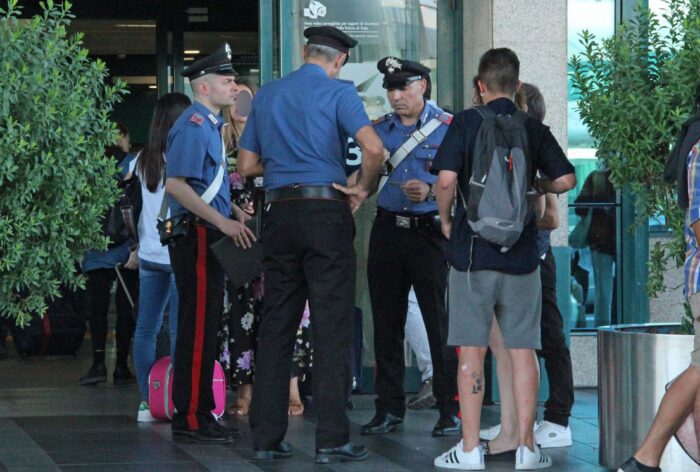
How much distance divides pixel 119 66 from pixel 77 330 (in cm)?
504

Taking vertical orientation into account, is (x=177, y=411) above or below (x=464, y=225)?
below

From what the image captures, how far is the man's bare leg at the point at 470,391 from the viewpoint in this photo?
634 cm

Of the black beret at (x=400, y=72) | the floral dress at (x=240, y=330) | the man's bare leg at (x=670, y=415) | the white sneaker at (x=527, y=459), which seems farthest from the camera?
the floral dress at (x=240, y=330)

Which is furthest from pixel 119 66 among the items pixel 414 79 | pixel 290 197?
pixel 290 197

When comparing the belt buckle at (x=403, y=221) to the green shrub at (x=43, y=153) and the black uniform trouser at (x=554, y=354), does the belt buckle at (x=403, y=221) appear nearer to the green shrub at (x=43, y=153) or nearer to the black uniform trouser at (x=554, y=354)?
the black uniform trouser at (x=554, y=354)

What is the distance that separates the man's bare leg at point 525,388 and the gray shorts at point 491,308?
0.17 feet

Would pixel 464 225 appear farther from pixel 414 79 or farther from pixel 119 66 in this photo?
pixel 119 66

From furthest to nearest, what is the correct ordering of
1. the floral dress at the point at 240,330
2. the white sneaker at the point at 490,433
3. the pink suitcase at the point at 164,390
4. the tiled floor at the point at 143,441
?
the floral dress at the point at 240,330, the pink suitcase at the point at 164,390, the white sneaker at the point at 490,433, the tiled floor at the point at 143,441

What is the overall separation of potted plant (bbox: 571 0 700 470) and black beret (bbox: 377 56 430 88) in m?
1.15

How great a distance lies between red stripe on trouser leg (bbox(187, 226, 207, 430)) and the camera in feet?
23.3

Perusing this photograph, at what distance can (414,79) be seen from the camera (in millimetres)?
7625

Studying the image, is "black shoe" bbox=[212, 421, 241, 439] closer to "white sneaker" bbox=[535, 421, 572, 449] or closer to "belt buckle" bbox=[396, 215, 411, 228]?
"belt buckle" bbox=[396, 215, 411, 228]

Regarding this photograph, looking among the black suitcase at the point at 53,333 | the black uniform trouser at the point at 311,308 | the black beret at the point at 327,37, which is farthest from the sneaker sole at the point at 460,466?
the black suitcase at the point at 53,333

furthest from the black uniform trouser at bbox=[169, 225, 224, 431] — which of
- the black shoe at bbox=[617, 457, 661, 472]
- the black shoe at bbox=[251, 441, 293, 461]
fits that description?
the black shoe at bbox=[617, 457, 661, 472]
